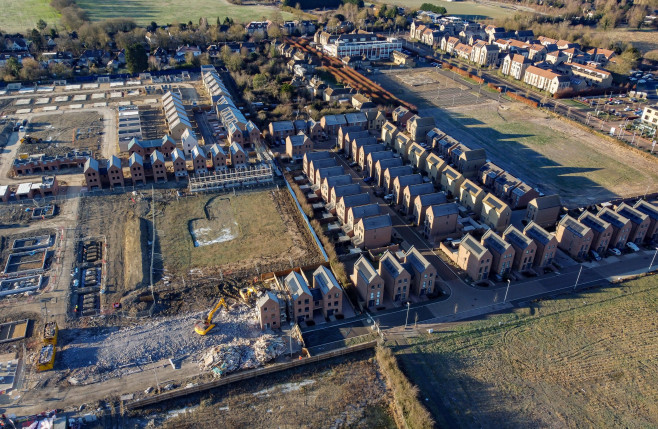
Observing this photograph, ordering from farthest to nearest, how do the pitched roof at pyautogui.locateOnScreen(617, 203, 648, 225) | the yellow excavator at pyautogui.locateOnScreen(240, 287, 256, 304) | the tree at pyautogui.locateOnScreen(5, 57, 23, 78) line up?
the tree at pyautogui.locateOnScreen(5, 57, 23, 78), the pitched roof at pyautogui.locateOnScreen(617, 203, 648, 225), the yellow excavator at pyautogui.locateOnScreen(240, 287, 256, 304)

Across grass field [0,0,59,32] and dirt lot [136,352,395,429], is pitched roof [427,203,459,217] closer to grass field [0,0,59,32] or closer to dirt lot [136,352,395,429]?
dirt lot [136,352,395,429]

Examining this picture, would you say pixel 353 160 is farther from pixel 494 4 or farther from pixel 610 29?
pixel 494 4

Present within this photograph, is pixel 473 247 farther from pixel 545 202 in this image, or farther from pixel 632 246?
pixel 632 246

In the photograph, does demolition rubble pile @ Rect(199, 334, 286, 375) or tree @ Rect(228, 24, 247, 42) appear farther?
tree @ Rect(228, 24, 247, 42)

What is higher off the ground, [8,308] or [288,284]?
[288,284]

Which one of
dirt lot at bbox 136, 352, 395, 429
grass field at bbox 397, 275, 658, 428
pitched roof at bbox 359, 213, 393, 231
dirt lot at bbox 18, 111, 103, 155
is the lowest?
dirt lot at bbox 136, 352, 395, 429

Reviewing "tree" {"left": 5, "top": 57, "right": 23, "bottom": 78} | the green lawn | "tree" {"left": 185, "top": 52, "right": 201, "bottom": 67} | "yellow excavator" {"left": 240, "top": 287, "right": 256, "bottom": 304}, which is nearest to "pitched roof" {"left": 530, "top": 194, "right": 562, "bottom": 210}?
"yellow excavator" {"left": 240, "top": 287, "right": 256, "bottom": 304}

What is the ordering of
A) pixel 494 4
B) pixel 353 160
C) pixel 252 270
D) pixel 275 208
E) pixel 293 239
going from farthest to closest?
1. pixel 494 4
2. pixel 353 160
3. pixel 275 208
4. pixel 293 239
5. pixel 252 270

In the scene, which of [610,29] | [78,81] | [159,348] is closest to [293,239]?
[159,348]
